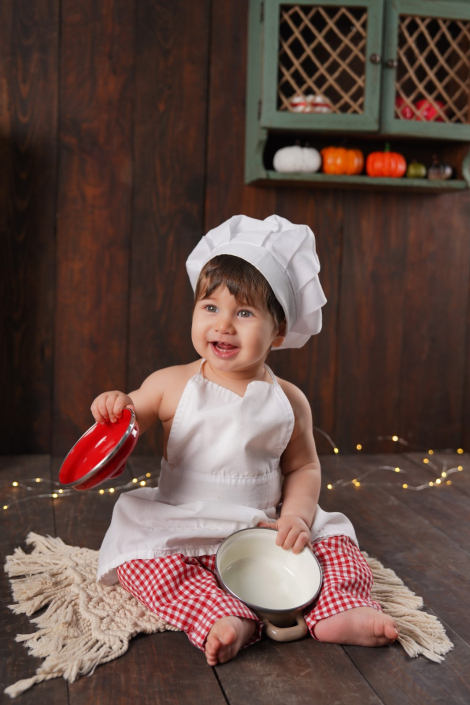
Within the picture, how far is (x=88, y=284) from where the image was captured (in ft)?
6.78

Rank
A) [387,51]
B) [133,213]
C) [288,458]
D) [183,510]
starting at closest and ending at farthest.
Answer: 1. [183,510]
2. [288,458]
3. [387,51]
4. [133,213]

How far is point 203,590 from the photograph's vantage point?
1.10 meters

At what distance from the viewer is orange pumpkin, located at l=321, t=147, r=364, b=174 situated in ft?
6.59

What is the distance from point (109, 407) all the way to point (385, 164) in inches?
48.6

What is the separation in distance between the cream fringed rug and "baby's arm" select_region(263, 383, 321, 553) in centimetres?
19

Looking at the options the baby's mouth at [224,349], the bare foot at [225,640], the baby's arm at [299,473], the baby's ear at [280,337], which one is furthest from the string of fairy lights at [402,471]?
the bare foot at [225,640]

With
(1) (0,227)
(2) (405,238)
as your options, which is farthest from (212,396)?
(2) (405,238)

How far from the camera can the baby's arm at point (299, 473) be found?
4.12ft

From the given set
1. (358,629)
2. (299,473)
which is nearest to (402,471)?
(299,473)

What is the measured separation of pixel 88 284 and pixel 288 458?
98 centimetres

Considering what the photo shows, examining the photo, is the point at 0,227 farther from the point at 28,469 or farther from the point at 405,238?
the point at 405,238

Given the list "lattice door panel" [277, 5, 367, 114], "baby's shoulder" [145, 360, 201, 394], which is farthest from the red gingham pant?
"lattice door panel" [277, 5, 367, 114]

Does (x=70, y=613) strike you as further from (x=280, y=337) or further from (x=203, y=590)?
(x=280, y=337)

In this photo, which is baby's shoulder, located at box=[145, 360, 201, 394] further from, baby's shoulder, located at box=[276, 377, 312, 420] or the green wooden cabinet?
the green wooden cabinet
